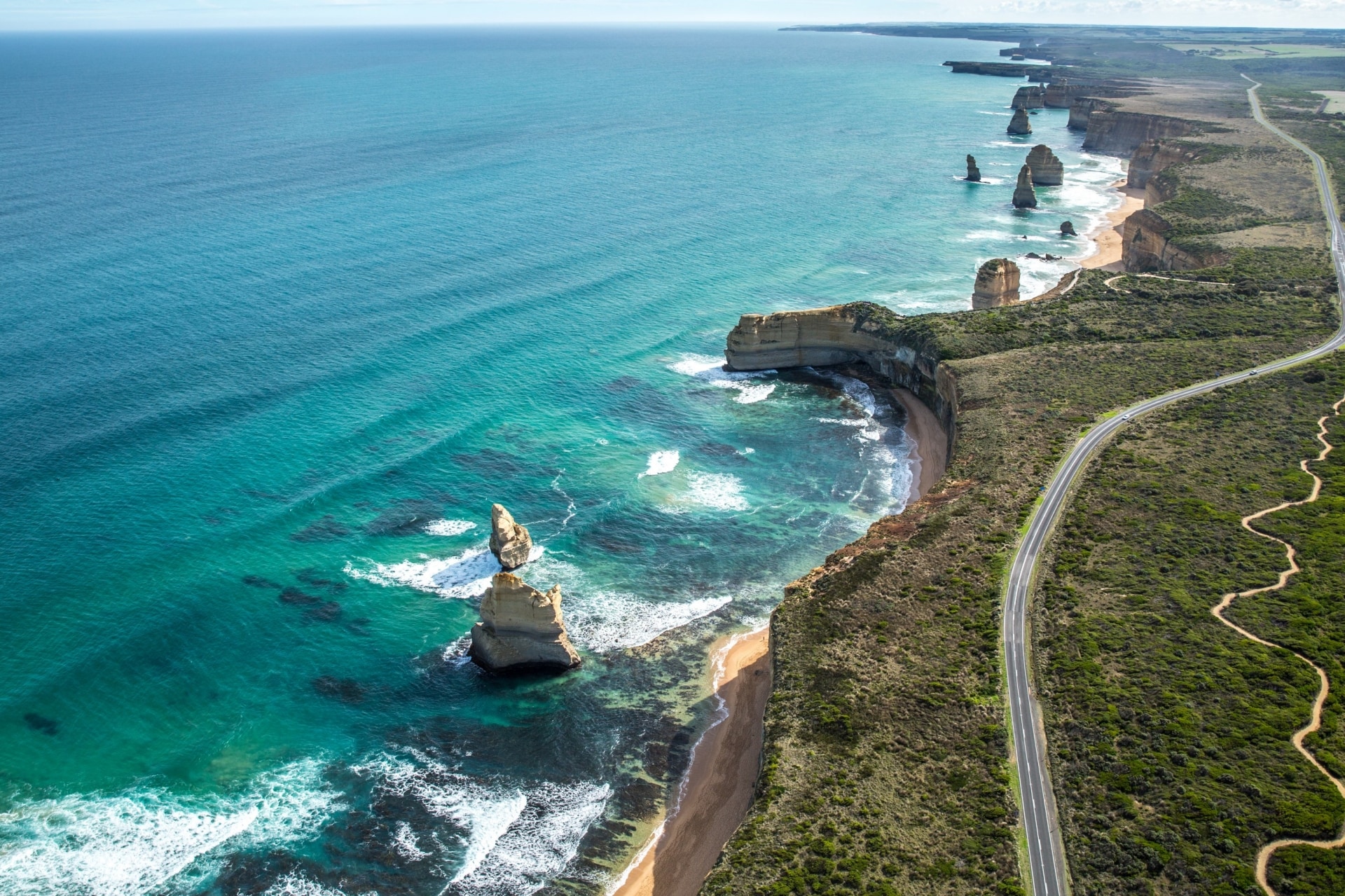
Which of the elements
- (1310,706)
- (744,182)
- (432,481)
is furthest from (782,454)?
(744,182)

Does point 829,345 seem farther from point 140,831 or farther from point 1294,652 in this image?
point 140,831

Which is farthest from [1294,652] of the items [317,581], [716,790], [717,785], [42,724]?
[42,724]

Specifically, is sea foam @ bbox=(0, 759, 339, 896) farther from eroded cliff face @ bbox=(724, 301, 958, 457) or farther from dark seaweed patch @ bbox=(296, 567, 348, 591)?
eroded cliff face @ bbox=(724, 301, 958, 457)

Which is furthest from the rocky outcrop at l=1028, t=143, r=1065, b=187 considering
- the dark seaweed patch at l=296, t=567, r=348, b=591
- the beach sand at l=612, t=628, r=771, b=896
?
the dark seaweed patch at l=296, t=567, r=348, b=591

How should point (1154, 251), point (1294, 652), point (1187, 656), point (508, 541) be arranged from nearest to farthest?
1. point (1187, 656)
2. point (1294, 652)
3. point (508, 541)
4. point (1154, 251)

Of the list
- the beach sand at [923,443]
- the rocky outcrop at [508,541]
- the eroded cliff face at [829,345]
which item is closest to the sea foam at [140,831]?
the rocky outcrop at [508,541]
